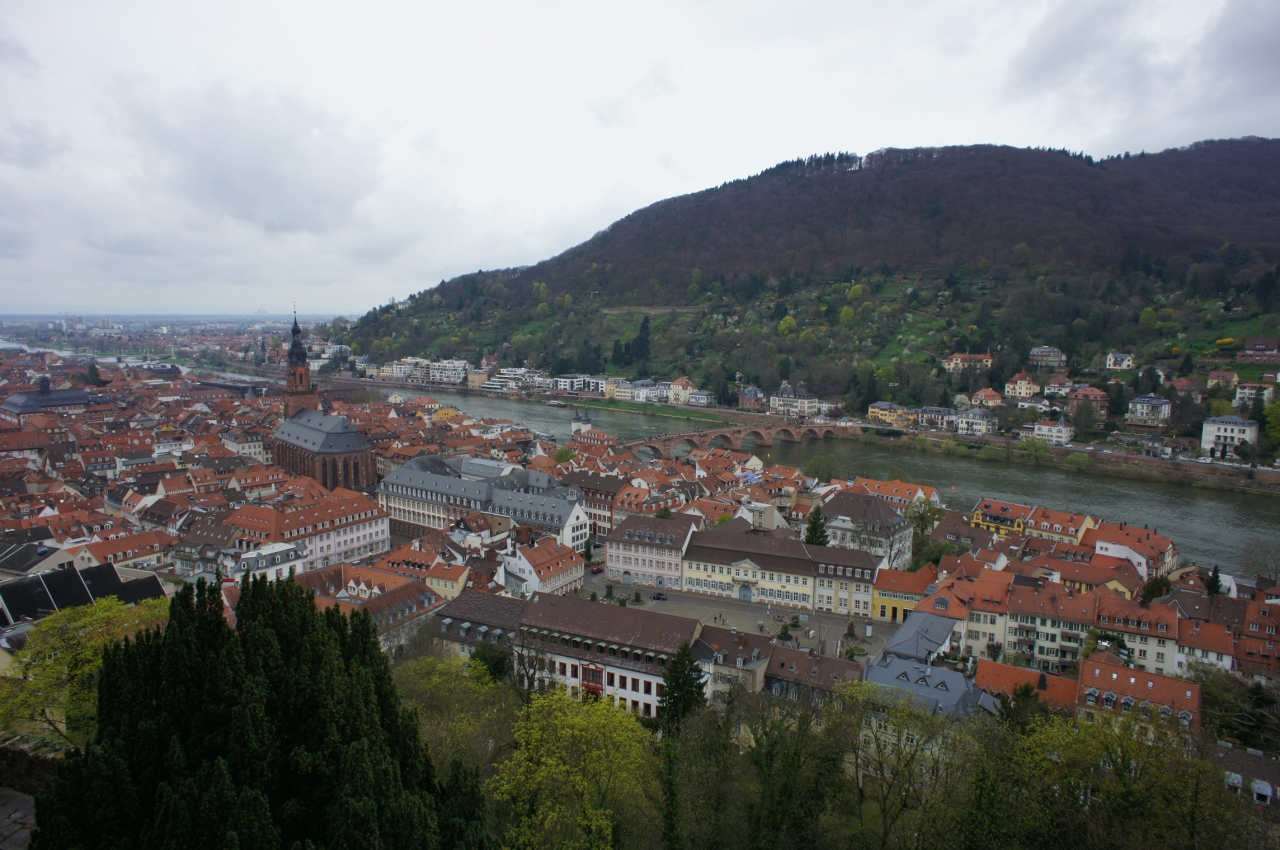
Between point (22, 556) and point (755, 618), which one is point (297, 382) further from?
point (755, 618)

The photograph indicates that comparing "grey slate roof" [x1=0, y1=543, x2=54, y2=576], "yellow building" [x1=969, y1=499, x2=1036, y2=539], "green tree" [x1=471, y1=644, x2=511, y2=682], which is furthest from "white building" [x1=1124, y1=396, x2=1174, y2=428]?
"grey slate roof" [x1=0, y1=543, x2=54, y2=576]

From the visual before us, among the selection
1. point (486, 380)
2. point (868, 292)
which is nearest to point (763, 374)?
point (868, 292)

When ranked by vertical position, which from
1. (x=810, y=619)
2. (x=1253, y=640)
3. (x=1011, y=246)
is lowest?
(x=810, y=619)

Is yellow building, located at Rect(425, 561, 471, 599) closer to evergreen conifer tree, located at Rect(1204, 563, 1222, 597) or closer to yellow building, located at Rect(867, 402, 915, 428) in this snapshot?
evergreen conifer tree, located at Rect(1204, 563, 1222, 597)

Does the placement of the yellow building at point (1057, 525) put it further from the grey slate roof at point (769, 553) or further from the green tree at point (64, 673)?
the green tree at point (64, 673)

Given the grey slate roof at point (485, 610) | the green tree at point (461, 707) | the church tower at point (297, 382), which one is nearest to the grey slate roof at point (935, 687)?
the green tree at point (461, 707)

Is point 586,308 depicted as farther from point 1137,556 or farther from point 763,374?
point 1137,556
